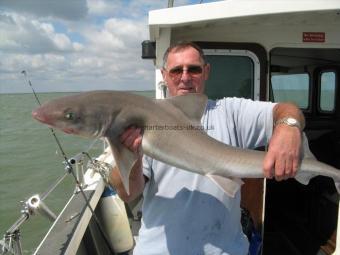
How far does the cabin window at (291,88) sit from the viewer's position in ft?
19.4

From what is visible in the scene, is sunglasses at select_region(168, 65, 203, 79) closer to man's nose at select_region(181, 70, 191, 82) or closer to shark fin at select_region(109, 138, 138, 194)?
man's nose at select_region(181, 70, 191, 82)

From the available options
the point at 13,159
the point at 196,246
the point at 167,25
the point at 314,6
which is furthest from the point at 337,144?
the point at 13,159

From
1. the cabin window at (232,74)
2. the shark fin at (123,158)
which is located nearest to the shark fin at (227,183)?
the shark fin at (123,158)

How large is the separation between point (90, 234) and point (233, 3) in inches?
113

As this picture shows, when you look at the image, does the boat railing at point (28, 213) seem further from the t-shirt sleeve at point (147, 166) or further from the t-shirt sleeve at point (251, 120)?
the t-shirt sleeve at point (251, 120)

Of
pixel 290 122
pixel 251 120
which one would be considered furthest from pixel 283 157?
pixel 251 120

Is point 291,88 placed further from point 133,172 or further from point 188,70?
point 133,172

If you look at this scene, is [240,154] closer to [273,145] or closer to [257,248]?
[273,145]

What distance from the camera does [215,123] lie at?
8.80 feet

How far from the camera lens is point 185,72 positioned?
8.98 feet

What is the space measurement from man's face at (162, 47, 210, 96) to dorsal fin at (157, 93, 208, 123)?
1.11 ft

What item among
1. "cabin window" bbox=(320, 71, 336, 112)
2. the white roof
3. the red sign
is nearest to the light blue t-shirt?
the white roof

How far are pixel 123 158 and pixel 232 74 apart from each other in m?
2.87

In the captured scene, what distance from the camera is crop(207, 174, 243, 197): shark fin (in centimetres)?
235
